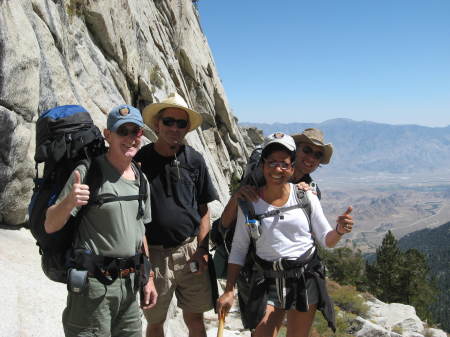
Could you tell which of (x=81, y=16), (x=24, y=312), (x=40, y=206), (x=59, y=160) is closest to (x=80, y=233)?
(x=40, y=206)

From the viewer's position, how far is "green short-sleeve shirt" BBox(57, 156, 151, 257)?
14.3 ft

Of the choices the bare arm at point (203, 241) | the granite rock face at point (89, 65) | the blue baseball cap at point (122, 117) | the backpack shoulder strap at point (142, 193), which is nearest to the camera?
the blue baseball cap at point (122, 117)

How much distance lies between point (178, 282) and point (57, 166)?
284cm

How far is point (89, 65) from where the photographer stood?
15414 mm

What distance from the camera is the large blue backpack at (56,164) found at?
4207 mm

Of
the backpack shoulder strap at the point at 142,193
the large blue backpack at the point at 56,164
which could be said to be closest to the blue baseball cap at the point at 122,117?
the large blue backpack at the point at 56,164

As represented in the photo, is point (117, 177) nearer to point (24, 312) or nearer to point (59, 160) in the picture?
point (59, 160)

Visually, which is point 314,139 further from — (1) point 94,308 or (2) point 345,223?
(1) point 94,308

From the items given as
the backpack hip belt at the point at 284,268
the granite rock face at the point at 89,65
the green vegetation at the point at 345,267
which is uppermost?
the granite rock face at the point at 89,65

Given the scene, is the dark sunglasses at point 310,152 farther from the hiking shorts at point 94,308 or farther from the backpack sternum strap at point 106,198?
the hiking shorts at point 94,308

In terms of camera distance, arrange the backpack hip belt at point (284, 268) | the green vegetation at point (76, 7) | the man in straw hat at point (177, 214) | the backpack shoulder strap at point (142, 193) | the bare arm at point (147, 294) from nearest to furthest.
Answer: the backpack shoulder strap at point (142, 193) < the backpack hip belt at point (284, 268) < the bare arm at point (147, 294) < the man in straw hat at point (177, 214) < the green vegetation at point (76, 7)

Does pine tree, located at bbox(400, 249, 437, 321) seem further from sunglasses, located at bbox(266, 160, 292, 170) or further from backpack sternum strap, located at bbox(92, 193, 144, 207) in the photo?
backpack sternum strap, located at bbox(92, 193, 144, 207)

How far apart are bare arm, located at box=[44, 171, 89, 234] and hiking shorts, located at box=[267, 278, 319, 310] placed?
8.90 ft

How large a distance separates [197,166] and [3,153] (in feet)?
14.9
